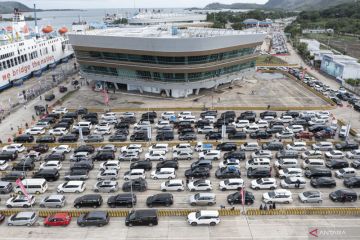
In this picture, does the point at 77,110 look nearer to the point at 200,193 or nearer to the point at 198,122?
the point at 198,122

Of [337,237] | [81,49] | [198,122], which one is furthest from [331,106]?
[81,49]

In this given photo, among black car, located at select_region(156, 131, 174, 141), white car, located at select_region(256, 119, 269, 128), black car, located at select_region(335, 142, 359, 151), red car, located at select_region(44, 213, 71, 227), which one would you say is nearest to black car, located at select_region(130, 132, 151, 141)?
black car, located at select_region(156, 131, 174, 141)

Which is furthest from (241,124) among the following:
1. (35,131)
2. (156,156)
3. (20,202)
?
(20,202)

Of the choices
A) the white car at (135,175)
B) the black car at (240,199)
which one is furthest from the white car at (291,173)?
the white car at (135,175)

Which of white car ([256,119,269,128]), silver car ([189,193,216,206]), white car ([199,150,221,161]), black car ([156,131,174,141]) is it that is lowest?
silver car ([189,193,216,206])

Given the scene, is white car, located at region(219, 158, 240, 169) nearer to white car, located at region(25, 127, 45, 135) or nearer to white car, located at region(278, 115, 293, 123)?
white car, located at region(278, 115, 293, 123)

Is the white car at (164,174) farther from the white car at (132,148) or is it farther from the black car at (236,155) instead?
the black car at (236,155)
